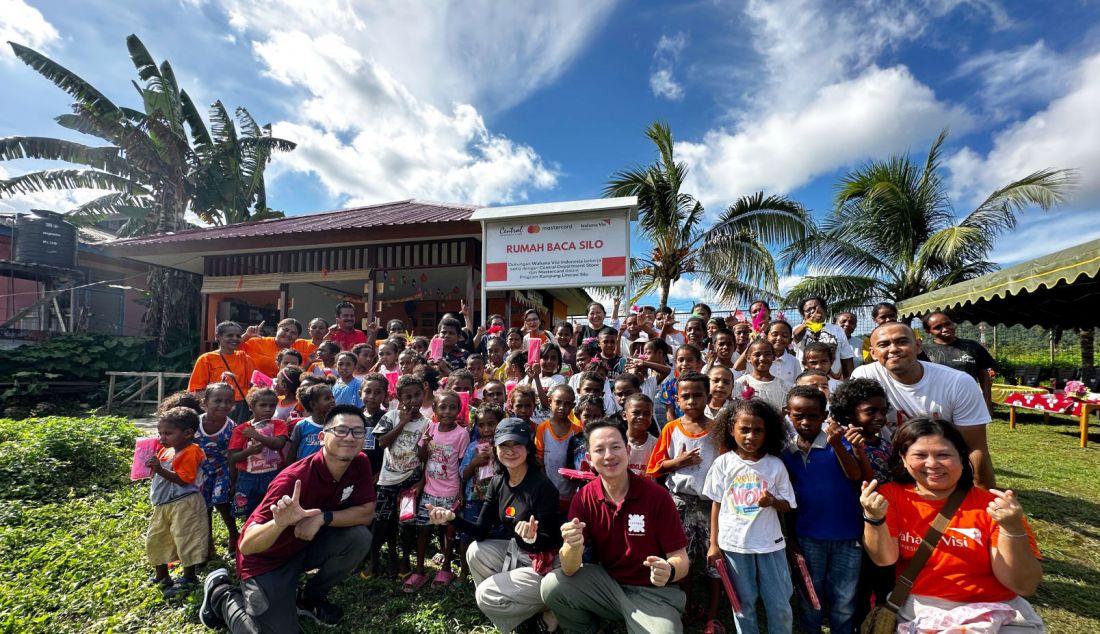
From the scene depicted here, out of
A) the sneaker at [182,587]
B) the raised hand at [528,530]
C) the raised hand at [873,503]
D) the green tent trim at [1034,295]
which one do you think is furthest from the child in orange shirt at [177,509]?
the green tent trim at [1034,295]

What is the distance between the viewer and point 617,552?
2.36 meters

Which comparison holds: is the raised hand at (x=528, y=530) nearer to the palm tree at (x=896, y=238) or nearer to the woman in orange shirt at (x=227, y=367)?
the woman in orange shirt at (x=227, y=367)

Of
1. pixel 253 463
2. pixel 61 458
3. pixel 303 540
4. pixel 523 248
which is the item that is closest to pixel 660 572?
pixel 303 540

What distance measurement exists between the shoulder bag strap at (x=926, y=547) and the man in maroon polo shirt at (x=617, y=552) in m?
0.90

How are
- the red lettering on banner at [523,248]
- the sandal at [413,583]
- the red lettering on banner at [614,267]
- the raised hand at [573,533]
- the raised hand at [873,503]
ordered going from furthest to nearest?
the red lettering on banner at [523,248], the red lettering on banner at [614,267], the sandal at [413,583], the raised hand at [573,533], the raised hand at [873,503]

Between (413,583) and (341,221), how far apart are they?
9159 mm

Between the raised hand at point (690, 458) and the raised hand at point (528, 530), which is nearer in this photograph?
the raised hand at point (528, 530)

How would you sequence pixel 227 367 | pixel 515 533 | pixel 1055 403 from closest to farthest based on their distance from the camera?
pixel 515 533, pixel 227 367, pixel 1055 403

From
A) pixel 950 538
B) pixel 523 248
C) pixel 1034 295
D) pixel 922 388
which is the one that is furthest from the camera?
pixel 523 248

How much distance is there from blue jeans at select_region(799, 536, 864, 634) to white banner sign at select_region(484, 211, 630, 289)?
4.88 meters

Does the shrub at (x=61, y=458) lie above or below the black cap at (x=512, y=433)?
below

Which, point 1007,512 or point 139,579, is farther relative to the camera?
point 139,579

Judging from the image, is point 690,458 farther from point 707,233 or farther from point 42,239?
point 42,239

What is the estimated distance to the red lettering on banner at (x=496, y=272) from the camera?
7445mm
